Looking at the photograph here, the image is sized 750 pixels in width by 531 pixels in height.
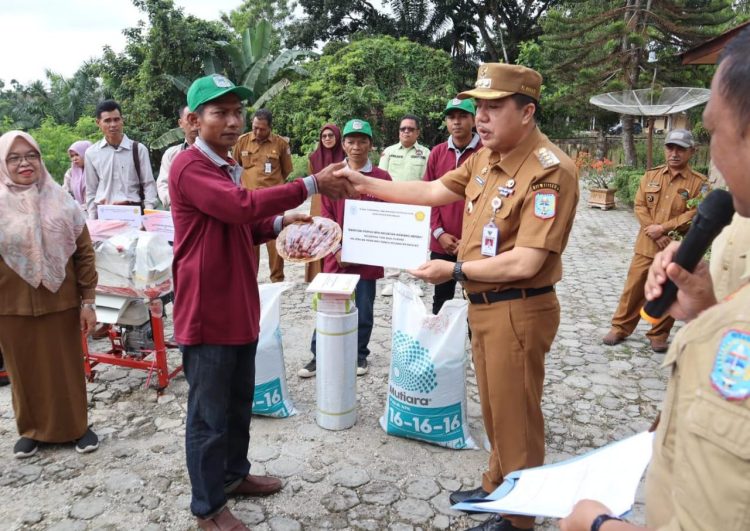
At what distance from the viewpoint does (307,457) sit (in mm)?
3312

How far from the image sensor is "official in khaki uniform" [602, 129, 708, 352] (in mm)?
4965

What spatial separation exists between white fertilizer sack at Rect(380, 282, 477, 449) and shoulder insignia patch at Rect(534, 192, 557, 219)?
96 cm

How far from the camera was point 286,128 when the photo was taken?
1925 cm

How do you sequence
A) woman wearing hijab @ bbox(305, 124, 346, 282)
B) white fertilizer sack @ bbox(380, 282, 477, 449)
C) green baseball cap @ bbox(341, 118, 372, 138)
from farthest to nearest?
1. woman wearing hijab @ bbox(305, 124, 346, 282)
2. green baseball cap @ bbox(341, 118, 372, 138)
3. white fertilizer sack @ bbox(380, 282, 477, 449)

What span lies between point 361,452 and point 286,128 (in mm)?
17334

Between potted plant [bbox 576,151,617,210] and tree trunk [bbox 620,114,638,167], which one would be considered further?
tree trunk [bbox 620,114,638,167]

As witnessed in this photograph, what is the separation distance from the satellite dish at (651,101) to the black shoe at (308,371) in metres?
12.8

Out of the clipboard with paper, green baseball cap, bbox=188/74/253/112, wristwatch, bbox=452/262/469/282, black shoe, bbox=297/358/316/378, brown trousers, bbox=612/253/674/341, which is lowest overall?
black shoe, bbox=297/358/316/378

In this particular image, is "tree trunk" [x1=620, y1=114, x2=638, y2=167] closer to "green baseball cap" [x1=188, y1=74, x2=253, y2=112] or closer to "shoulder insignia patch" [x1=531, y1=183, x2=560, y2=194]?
"shoulder insignia patch" [x1=531, y1=183, x2=560, y2=194]

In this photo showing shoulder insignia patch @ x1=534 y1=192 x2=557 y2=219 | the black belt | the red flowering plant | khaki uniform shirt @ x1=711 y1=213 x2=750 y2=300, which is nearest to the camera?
khaki uniform shirt @ x1=711 y1=213 x2=750 y2=300

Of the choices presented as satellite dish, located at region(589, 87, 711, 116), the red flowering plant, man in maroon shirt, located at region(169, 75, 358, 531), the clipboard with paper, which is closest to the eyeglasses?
man in maroon shirt, located at region(169, 75, 358, 531)

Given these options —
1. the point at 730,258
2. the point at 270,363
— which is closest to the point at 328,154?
the point at 270,363

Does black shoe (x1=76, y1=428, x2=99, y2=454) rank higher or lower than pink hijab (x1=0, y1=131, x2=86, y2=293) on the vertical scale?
lower

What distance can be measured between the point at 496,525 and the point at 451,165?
9.85 feet
